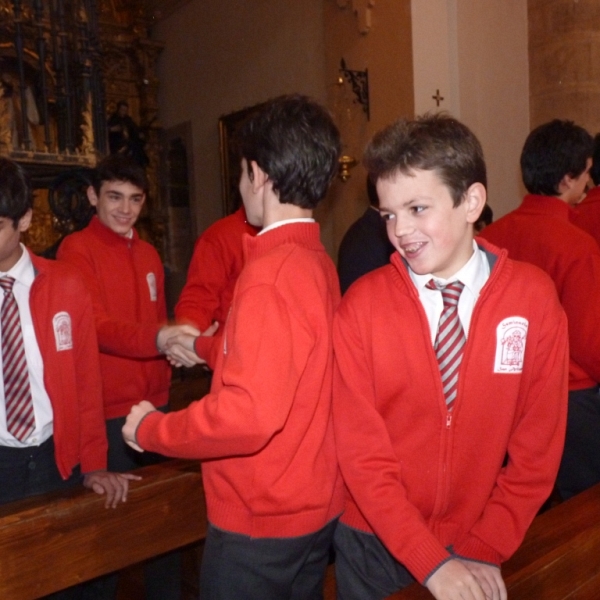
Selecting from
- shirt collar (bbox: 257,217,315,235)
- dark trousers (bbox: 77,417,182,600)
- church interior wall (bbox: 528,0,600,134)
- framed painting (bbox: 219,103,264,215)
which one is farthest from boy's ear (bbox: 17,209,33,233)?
framed painting (bbox: 219,103,264,215)

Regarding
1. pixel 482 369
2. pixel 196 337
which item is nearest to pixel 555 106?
pixel 196 337

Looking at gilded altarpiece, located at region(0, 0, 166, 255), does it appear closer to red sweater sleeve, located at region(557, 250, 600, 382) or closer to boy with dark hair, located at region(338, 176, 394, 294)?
boy with dark hair, located at region(338, 176, 394, 294)

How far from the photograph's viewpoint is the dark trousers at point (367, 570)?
1678 millimetres

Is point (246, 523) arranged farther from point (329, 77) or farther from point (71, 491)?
point (329, 77)

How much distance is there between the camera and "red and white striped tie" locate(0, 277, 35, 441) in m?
2.26

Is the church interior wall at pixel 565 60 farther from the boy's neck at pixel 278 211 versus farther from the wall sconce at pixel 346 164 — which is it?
the boy's neck at pixel 278 211

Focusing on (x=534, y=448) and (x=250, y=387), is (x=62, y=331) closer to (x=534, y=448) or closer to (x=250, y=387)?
(x=250, y=387)

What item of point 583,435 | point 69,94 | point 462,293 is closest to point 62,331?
point 462,293

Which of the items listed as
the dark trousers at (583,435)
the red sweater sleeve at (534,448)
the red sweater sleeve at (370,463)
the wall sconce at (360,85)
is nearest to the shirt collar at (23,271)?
the red sweater sleeve at (370,463)

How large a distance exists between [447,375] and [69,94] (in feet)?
16.9

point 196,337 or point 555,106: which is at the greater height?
point 555,106

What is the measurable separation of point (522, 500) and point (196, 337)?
3.86ft

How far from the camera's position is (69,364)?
235 centimetres

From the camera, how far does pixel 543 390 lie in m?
1.60
